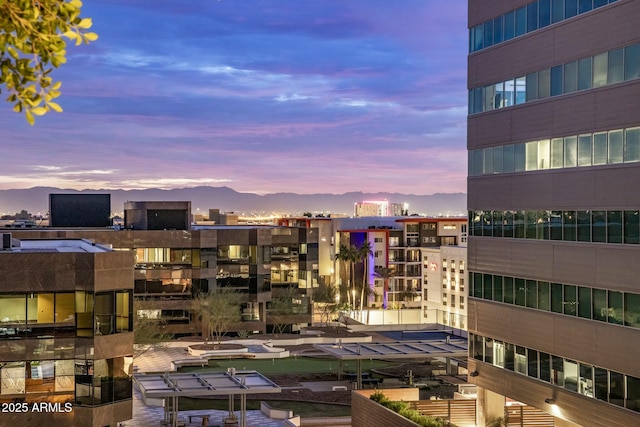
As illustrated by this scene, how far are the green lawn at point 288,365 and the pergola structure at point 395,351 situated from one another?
719 centimetres

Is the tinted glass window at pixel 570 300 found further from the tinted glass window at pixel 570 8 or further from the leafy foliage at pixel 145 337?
the leafy foliage at pixel 145 337

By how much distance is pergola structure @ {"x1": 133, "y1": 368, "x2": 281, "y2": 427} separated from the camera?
4275 centimetres

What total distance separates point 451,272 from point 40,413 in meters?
91.2

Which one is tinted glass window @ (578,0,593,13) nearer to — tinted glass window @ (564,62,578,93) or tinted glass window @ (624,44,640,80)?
tinted glass window @ (564,62,578,93)

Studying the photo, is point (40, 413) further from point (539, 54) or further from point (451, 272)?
point (451, 272)

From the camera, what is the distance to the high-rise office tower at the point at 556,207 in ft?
116

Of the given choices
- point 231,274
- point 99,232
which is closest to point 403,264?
point 231,274

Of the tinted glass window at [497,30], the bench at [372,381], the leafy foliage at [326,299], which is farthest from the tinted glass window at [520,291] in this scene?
the leafy foliage at [326,299]

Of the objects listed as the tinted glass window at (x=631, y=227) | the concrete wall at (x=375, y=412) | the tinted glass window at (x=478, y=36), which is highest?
the tinted glass window at (x=478, y=36)

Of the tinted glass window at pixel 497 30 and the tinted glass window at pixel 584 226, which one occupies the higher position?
the tinted glass window at pixel 497 30

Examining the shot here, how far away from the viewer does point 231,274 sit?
9338 cm

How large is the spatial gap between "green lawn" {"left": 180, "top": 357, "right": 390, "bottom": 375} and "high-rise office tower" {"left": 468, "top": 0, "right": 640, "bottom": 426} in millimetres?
24010

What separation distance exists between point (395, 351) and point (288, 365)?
15926 mm

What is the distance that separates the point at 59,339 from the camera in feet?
116
